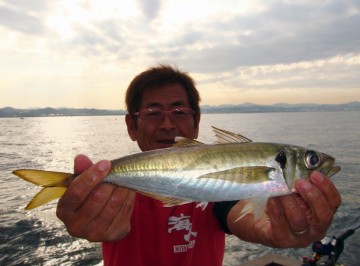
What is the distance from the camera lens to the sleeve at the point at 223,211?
592 cm

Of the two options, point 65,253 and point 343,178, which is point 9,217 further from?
point 343,178

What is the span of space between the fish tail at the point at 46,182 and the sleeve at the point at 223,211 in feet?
10.2

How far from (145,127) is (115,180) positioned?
2.39m

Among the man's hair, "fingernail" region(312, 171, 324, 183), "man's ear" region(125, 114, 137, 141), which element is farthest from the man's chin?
"fingernail" region(312, 171, 324, 183)

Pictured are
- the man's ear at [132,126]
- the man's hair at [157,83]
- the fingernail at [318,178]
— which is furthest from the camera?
the man's ear at [132,126]

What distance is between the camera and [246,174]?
403 cm

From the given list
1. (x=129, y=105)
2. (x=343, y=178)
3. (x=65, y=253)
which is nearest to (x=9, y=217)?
(x=65, y=253)

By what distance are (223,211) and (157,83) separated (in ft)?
10.3

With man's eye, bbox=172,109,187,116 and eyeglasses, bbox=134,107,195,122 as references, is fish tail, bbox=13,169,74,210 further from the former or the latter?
man's eye, bbox=172,109,187,116

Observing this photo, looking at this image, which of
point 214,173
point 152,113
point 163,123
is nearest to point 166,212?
point 163,123

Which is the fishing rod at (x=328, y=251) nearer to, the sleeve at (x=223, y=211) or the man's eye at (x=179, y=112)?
the sleeve at (x=223, y=211)

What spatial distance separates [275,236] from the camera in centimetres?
448

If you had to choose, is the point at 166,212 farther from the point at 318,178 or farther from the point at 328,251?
the point at 328,251

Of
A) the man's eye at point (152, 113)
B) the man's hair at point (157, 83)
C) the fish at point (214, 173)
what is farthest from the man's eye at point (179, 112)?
the fish at point (214, 173)
